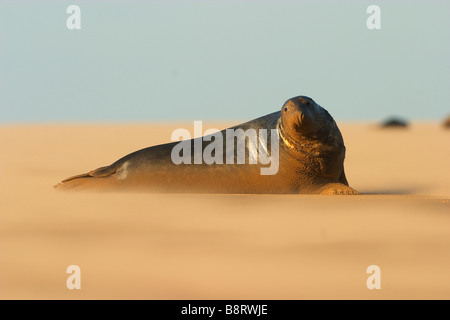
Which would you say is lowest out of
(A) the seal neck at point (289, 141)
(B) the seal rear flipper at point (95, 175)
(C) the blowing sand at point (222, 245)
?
(C) the blowing sand at point (222, 245)

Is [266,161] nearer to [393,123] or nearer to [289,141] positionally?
[289,141]

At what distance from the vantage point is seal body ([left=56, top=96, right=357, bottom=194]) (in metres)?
8.27

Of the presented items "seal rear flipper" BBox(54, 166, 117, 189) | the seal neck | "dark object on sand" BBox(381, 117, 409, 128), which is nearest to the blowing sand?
"seal rear flipper" BBox(54, 166, 117, 189)

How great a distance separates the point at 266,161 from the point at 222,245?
2969mm

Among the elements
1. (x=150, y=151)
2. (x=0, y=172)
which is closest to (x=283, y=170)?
(x=150, y=151)

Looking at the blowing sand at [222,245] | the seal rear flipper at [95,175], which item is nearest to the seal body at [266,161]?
the seal rear flipper at [95,175]

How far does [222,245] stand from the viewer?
5.53m

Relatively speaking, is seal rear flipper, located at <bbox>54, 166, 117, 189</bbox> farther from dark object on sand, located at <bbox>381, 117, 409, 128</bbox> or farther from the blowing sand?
dark object on sand, located at <bbox>381, 117, 409, 128</bbox>

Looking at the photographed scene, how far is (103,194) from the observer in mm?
8406

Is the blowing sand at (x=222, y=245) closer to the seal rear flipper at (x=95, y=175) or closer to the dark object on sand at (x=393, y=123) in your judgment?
the seal rear flipper at (x=95, y=175)

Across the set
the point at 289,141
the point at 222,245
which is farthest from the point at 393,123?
the point at 222,245

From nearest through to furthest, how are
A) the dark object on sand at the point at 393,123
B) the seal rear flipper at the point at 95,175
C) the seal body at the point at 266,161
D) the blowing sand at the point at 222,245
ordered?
the blowing sand at the point at 222,245, the seal body at the point at 266,161, the seal rear flipper at the point at 95,175, the dark object on sand at the point at 393,123

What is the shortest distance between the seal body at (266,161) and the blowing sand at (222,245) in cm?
49

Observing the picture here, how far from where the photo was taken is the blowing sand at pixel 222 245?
4.54 metres
